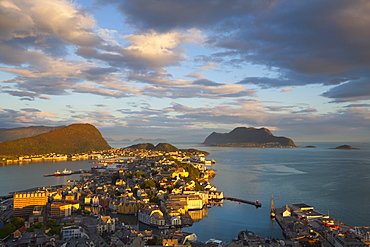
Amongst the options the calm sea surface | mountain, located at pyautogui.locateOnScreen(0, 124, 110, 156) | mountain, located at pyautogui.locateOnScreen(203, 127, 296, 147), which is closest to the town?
the calm sea surface

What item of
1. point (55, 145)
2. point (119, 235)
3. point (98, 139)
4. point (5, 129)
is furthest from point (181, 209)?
point (5, 129)

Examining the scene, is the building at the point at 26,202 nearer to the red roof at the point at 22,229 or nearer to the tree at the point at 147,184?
the red roof at the point at 22,229

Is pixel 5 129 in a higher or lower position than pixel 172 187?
higher

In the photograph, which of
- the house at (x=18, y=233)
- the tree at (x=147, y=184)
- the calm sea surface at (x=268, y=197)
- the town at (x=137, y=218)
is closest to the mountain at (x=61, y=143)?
the calm sea surface at (x=268, y=197)

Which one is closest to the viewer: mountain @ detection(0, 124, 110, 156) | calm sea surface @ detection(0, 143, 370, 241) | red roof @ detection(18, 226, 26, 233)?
red roof @ detection(18, 226, 26, 233)

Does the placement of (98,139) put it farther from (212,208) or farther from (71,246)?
(71,246)

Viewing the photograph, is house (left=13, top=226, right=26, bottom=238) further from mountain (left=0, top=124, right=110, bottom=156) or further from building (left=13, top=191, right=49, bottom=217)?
mountain (left=0, top=124, right=110, bottom=156)
